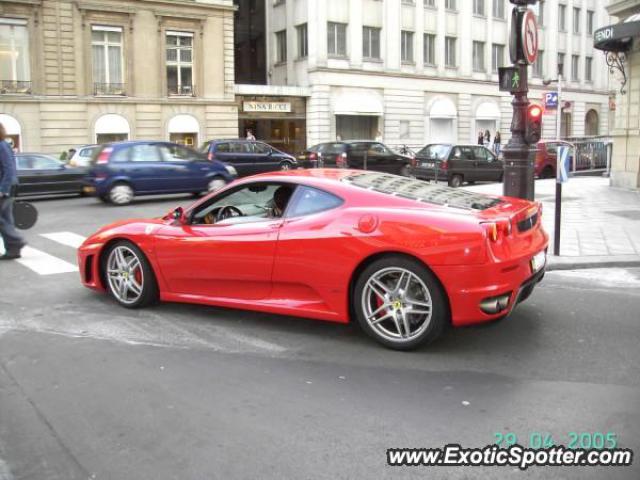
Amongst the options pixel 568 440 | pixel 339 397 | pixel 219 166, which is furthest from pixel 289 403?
pixel 219 166

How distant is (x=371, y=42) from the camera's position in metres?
41.8

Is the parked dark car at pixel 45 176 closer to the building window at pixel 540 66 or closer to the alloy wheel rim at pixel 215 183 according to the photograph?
the alloy wheel rim at pixel 215 183

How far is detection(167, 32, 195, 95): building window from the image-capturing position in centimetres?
3453

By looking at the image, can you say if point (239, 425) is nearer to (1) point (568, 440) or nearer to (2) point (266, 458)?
(2) point (266, 458)

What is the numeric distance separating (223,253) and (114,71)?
1189 inches

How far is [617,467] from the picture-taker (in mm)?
3281

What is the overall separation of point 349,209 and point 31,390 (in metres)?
2.57

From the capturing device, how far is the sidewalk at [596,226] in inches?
340

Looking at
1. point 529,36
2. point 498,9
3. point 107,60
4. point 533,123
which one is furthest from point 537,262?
point 498,9

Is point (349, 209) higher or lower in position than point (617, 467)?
higher

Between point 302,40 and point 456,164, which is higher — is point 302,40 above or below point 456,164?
above

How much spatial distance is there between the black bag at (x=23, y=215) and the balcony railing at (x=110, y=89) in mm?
24593

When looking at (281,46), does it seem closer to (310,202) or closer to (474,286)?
(310,202)

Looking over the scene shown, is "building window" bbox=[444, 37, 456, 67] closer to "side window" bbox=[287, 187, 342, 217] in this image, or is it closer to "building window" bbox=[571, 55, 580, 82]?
"building window" bbox=[571, 55, 580, 82]
